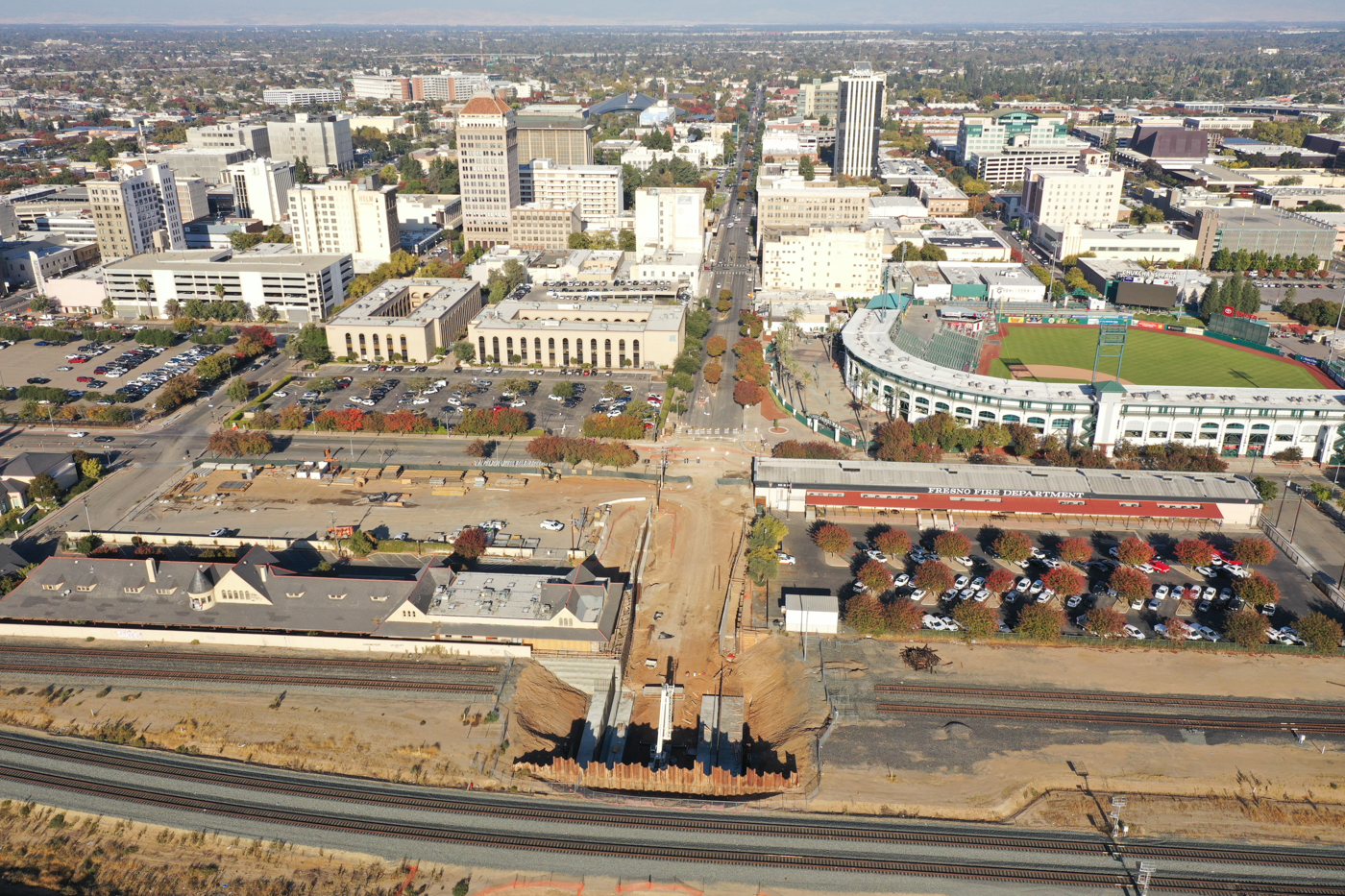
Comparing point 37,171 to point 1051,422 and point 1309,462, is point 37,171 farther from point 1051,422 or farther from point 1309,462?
point 1309,462

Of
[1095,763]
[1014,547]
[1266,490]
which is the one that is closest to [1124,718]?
[1095,763]

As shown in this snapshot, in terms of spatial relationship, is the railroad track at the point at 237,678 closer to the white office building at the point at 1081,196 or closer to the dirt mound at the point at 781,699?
the dirt mound at the point at 781,699

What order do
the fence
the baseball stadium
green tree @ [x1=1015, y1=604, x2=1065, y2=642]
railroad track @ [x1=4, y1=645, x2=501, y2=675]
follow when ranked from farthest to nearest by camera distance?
the fence → the baseball stadium → green tree @ [x1=1015, y1=604, x2=1065, y2=642] → railroad track @ [x1=4, y1=645, x2=501, y2=675]

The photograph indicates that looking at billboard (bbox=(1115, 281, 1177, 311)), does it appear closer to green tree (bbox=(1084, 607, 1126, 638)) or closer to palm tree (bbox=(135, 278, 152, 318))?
green tree (bbox=(1084, 607, 1126, 638))

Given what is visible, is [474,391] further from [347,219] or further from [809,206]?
[809,206]

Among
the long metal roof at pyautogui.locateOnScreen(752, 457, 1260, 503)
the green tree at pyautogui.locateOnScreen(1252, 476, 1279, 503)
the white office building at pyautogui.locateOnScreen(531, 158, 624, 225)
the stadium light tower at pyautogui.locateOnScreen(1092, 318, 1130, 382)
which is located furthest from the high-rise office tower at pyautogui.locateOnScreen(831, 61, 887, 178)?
the long metal roof at pyautogui.locateOnScreen(752, 457, 1260, 503)

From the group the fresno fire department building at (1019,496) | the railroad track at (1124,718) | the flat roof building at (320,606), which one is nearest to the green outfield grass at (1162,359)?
the fresno fire department building at (1019,496)

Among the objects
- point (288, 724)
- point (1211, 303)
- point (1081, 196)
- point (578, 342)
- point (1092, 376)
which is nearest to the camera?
point (288, 724)
